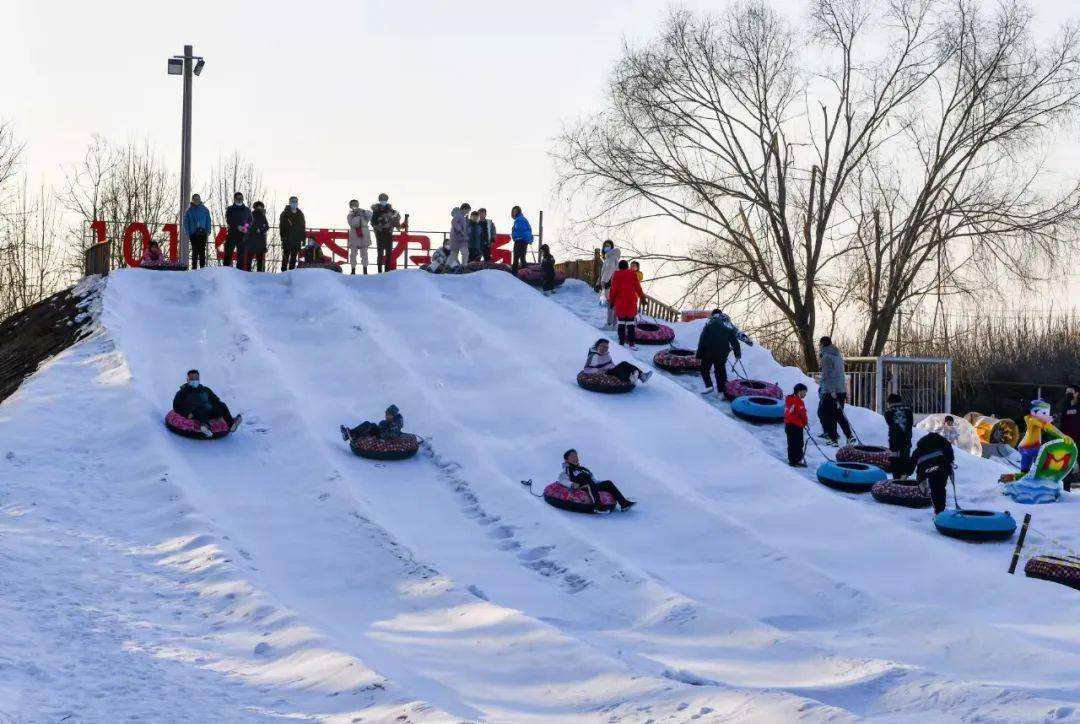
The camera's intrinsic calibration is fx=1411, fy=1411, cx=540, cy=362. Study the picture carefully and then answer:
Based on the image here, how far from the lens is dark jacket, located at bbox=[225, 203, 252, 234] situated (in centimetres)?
2603

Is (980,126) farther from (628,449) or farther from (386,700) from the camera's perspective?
(386,700)

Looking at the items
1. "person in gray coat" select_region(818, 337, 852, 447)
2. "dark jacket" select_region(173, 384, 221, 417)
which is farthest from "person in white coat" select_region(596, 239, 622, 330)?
"dark jacket" select_region(173, 384, 221, 417)

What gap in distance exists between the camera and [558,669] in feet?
33.6

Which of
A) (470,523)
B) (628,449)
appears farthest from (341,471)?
(628,449)

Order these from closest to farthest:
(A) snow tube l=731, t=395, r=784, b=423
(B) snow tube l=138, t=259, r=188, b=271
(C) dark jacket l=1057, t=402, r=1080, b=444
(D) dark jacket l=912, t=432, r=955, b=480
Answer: (D) dark jacket l=912, t=432, r=955, b=480, (C) dark jacket l=1057, t=402, r=1080, b=444, (A) snow tube l=731, t=395, r=784, b=423, (B) snow tube l=138, t=259, r=188, b=271

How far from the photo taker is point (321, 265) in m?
27.5

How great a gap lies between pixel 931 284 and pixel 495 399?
17.0 metres

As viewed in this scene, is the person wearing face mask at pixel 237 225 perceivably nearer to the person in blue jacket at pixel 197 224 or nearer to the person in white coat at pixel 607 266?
the person in blue jacket at pixel 197 224

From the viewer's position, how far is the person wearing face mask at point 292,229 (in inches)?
1053

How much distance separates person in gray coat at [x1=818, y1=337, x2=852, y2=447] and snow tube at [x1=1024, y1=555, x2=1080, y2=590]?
5.68 meters

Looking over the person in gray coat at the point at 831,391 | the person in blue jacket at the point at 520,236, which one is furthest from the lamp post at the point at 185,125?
the person in gray coat at the point at 831,391

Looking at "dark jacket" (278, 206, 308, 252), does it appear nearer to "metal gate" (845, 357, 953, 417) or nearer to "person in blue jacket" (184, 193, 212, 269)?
"person in blue jacket" (184, 193, 212, 269)

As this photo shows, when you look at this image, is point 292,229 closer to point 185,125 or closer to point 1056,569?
point 185,125

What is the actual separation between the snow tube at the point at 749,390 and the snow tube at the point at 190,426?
25.0 feet
